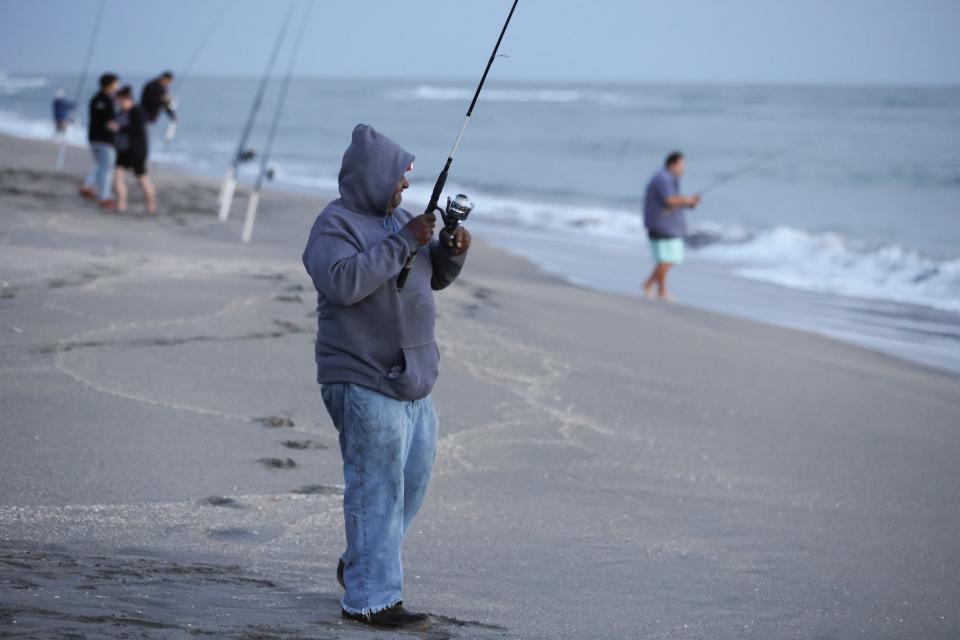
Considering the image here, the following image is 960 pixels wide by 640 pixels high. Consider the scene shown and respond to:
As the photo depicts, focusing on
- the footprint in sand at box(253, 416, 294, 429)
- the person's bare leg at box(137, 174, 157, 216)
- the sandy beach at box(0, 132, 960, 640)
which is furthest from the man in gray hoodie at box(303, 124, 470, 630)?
the person's bare leg at box(137, 174, 157, 216)

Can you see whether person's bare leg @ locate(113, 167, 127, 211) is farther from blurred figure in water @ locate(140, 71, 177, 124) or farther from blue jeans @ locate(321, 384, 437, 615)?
blue jeans @ locate(321, 384, 437, 615)

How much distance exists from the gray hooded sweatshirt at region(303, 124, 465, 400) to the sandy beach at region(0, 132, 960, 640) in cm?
69

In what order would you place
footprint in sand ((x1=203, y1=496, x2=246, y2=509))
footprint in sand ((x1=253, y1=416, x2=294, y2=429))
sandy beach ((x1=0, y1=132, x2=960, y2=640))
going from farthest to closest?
footprint in sand ((x1=253, y1=416, x2=294, y2=429)) → footprint in sand ((x1=203, y1=496, x2=246, y2=509)) → sandy beach ((x1=0, y1=132, x2=960, y2=640))

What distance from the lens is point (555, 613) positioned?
11.2 feet

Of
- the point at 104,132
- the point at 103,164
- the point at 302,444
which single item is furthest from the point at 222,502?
the point at 103,164

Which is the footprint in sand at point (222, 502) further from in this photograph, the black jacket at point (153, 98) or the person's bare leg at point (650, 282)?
the black jacket at point (153, 98)

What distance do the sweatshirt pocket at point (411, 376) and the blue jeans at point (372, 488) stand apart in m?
0.03

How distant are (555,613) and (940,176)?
1009 inches

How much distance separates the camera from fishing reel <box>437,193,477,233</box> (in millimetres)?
3006

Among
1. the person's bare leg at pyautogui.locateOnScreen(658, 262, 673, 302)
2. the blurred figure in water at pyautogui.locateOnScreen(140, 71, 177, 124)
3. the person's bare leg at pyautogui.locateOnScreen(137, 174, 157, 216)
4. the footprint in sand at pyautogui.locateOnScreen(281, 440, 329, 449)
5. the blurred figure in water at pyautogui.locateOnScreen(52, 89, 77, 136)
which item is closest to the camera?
the footprint in sand at pyautogui.locateOnScreen(281, 440, 329, 449)

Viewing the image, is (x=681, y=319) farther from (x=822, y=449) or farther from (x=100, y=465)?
(x=100, y=465)

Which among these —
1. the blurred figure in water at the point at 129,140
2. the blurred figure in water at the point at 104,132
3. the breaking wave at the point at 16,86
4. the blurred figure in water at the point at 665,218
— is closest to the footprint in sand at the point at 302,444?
the blurred figure in water at the point at 665,218

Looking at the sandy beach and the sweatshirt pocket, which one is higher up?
the sweatshirt pocket

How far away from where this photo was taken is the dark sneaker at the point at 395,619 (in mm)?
2982
